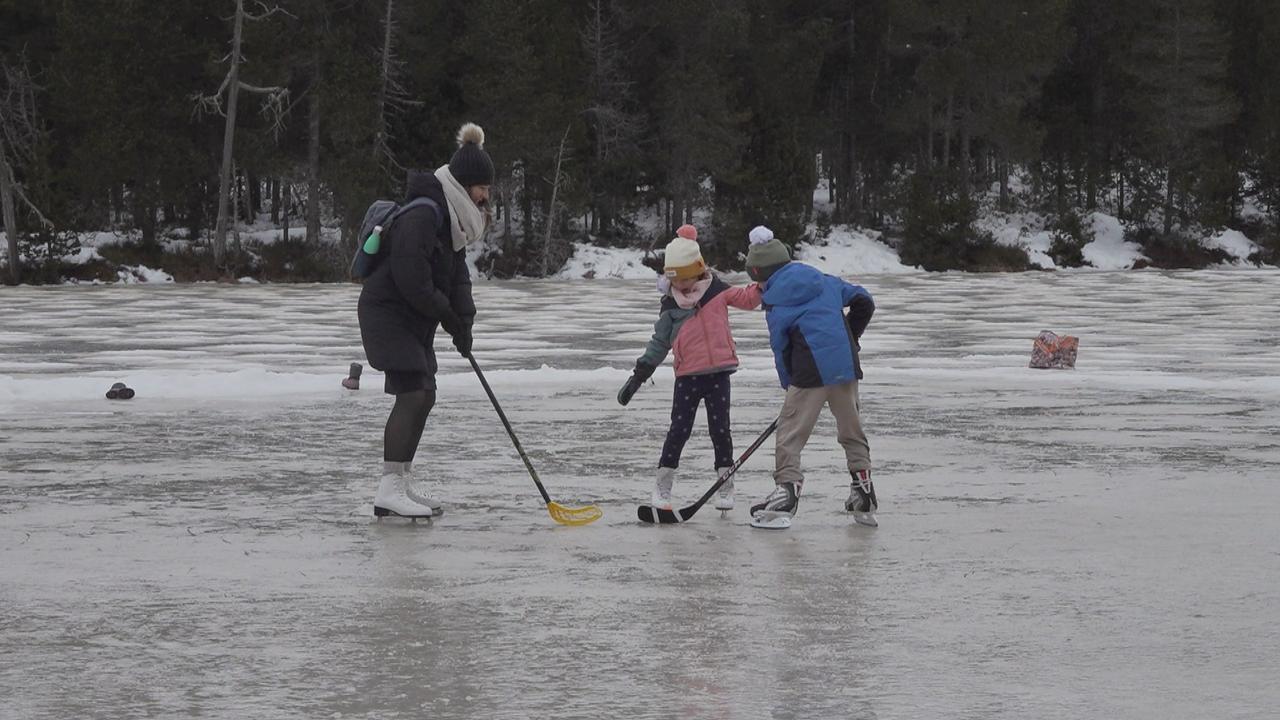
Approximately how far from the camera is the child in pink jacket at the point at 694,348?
860 centimetres

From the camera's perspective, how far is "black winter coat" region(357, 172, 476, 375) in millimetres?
7961

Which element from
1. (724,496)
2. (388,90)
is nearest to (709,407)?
(724,496)

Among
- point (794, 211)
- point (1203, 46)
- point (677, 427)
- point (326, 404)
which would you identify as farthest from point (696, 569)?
point (1203, 46)

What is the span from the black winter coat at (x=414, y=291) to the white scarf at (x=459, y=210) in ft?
0.11

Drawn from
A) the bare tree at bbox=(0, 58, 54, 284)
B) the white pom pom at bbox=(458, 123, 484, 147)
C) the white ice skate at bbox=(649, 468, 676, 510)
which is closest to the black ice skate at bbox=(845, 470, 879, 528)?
the white ice skate at bbox=(649, 468, 676, 510)

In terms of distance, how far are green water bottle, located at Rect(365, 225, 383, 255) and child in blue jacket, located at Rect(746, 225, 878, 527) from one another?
5.55ft

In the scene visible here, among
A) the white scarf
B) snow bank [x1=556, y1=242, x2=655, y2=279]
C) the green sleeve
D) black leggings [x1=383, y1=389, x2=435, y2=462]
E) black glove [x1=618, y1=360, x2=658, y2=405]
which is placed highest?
the white scarf

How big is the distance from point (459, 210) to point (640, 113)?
49.6 m

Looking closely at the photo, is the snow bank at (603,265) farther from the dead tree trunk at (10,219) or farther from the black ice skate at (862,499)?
the black ice skate at (862,499)

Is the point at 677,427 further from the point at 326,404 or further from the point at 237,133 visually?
the point at 237,133

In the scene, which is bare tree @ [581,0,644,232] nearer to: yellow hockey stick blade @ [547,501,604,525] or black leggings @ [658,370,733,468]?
black leggings @ [658,370,733,468]

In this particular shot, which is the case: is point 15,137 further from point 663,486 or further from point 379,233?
point 663,486

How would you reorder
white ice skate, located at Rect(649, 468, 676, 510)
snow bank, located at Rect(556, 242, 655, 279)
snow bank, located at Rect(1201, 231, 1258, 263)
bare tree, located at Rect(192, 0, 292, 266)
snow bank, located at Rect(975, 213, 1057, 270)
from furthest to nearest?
snow bank, located at Rect(1201, 231, 1258, 263), snow bank, located at Rect(975, 213, 1057, 270), snow bank, located at Rect(556, 242, 655, 279), bare tree, located at Rect(192, 0, 292, 266), white ice skate, located at Rect(649, 468, 676, 510)

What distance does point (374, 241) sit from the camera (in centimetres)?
806
